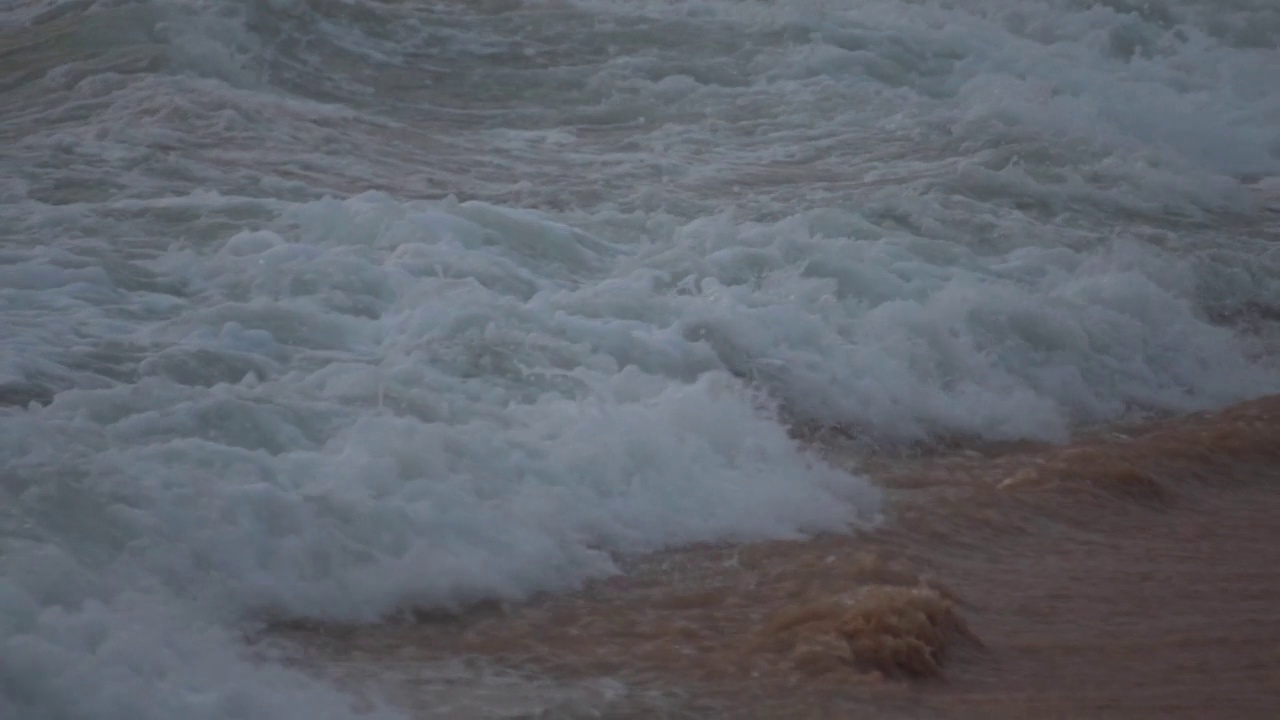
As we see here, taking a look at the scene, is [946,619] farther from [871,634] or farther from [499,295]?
[499,295]

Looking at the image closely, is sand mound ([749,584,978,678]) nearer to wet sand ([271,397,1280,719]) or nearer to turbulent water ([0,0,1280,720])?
wet sand ([271,397,1280,719])

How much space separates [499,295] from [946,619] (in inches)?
110

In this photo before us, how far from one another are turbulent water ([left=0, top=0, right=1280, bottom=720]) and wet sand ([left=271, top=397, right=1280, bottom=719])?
22 cm

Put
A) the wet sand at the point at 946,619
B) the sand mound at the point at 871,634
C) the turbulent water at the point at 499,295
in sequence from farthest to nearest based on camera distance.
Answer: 1. the turbulent water at the point at 499,295
2. the sand mound at the point at 871,634
3. the wet sand at the point at 946,619

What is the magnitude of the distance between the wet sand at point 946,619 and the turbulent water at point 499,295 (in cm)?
22

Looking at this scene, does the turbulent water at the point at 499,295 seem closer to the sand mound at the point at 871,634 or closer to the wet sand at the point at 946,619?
the wet sand at the point at 946,619

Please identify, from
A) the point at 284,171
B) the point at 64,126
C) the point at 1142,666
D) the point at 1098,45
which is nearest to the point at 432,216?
the point at 284,171

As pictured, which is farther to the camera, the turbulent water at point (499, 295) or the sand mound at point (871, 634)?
the turbulent water at point (499, 295)

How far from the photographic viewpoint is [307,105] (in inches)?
384

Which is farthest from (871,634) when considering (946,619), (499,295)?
(499,295)

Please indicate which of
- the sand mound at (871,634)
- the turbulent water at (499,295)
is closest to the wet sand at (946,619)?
the sand mound at (871,634)

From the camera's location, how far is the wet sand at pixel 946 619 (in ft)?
13.2

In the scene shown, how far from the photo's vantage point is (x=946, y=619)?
173 inches

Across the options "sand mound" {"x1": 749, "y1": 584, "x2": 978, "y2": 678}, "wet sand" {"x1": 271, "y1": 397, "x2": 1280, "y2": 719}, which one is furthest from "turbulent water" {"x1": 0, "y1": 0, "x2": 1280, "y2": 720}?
"sand mound" {"x1": 749, "y1": 584, "x2": 978, "y2": 678}
